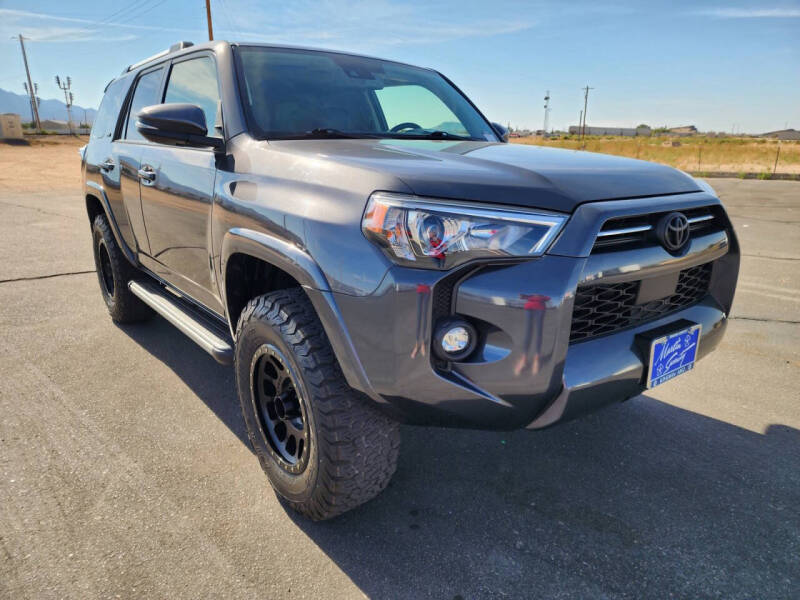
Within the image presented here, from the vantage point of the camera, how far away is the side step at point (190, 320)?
2.50 meters

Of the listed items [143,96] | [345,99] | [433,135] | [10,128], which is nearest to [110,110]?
[143,96]

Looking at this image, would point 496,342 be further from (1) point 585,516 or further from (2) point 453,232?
(1) point 585,516

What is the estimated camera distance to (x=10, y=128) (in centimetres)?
4059

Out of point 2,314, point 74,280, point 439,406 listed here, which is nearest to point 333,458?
point 439,406

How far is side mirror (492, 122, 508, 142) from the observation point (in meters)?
3.37

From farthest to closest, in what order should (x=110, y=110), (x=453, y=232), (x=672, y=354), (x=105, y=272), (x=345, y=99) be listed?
(x=105, y=272) → (x=110, y=110) → (x=345, y=99) → (x=672, y=354) → (x=453, y=232)

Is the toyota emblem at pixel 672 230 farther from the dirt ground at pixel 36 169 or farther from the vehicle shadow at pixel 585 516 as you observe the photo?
the dirt ground at pixel 36 169

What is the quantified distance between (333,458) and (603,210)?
3.84 ft

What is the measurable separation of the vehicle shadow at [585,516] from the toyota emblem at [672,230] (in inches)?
42.3

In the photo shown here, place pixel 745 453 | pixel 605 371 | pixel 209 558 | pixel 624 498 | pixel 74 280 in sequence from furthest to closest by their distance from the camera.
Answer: pixel 74 280, pixel 745 453, pixel 624 498, pixel 209 558, pixel 605 371

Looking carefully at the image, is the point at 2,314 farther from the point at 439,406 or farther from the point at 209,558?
the point at 439,406

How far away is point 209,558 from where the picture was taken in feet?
6.39

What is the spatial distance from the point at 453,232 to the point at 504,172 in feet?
1.04

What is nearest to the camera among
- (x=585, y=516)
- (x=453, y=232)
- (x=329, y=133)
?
(x=453, y=232)
